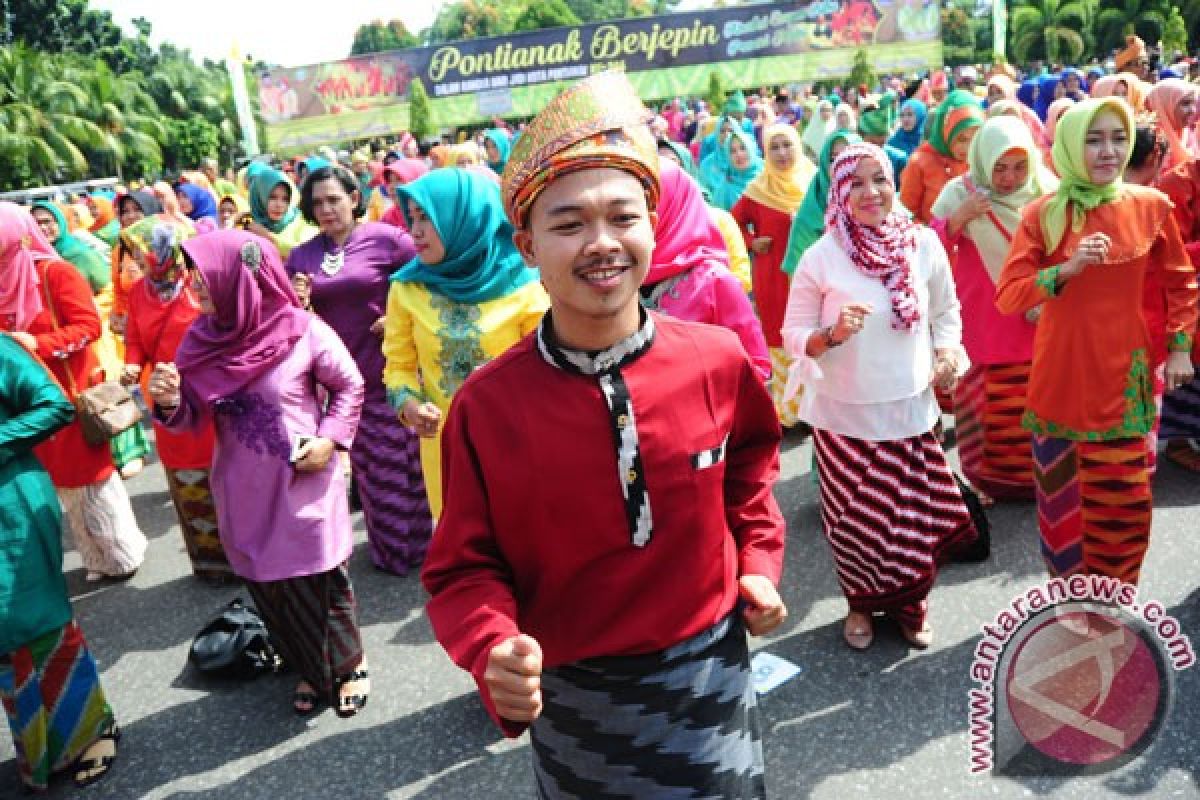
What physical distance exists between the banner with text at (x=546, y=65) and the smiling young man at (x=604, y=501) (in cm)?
→ 3057

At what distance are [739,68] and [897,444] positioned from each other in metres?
30.8

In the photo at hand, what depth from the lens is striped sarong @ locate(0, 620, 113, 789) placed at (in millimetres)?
2871

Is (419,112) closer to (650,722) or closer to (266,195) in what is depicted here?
(266,195)

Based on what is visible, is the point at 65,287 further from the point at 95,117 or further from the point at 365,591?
the point at 95,117

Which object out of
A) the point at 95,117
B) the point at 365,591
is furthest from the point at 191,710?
the point at 95,117

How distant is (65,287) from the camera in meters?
4.18

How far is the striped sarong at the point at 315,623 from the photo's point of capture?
3145 millimetres

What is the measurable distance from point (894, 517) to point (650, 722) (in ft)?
5.86

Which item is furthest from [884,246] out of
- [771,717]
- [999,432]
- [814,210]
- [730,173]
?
[730,173]

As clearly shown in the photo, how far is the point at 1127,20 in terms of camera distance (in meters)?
36.5

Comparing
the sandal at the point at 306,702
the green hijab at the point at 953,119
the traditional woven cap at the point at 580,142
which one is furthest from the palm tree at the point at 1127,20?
the traditional woven cap at the point at 580,142

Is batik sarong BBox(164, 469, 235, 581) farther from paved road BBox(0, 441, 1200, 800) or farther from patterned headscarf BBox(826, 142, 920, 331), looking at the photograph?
patterned headscarf BBox(826, 142, 920, 331)

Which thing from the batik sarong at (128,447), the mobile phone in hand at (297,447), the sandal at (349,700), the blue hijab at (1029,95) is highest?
the blue hijab at (1029,95)

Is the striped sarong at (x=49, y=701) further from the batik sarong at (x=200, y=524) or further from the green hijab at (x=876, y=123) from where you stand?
the green hijab at (x=876, y=123)
